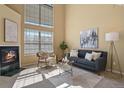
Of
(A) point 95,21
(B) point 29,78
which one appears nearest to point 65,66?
(B) point 29,78

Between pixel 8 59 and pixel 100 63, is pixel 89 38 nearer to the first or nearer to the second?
pixel 100 63

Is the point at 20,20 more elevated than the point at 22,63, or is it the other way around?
the point at 20,20

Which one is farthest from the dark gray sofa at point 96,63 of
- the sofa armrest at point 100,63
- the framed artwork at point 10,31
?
the framed artwork at point 10,31

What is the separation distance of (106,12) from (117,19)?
2.17ft

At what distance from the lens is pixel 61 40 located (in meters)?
8.05

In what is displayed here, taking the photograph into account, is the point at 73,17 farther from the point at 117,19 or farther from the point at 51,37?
the point at 117,19

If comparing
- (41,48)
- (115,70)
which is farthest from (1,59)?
(115,70)

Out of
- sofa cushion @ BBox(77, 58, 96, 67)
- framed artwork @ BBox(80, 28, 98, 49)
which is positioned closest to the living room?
framed artwork @ BBox(80, 28, 98, 49)

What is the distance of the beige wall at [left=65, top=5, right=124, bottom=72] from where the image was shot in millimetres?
4969

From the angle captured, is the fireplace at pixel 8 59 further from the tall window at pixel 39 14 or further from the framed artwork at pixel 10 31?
the tall window at pixel 39 14

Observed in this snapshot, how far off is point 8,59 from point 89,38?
12.7ft

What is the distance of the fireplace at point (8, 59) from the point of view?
4477 mm

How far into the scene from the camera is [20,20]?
5.91 metres

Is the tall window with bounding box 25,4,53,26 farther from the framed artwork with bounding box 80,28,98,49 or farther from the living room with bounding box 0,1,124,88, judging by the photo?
the framed artwork with bounding box 80,28,98,49
